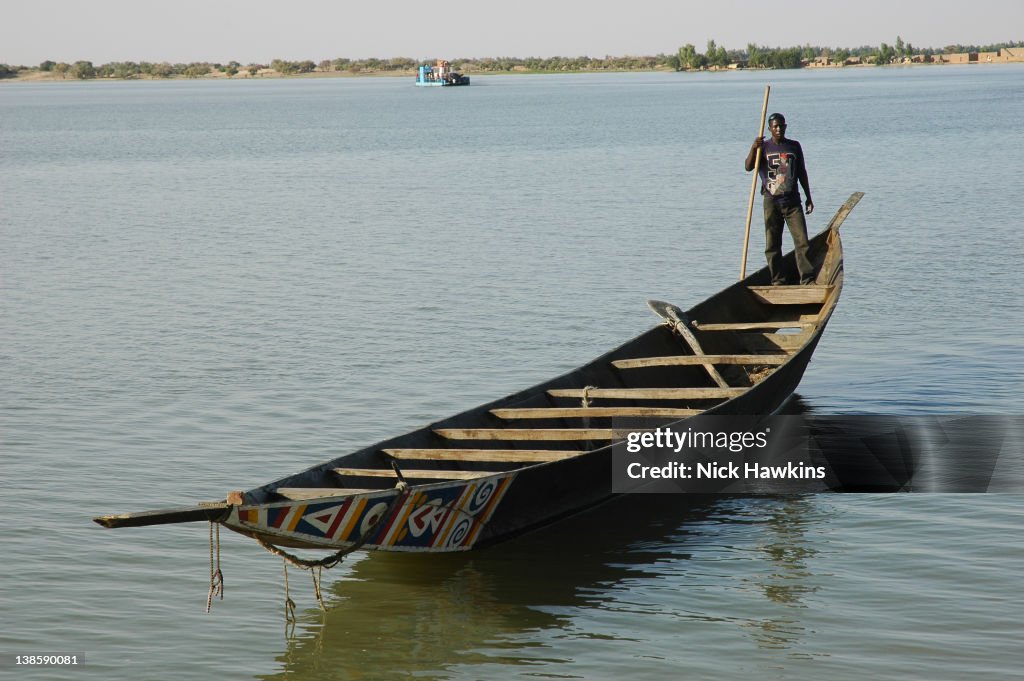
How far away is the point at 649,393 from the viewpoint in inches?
461

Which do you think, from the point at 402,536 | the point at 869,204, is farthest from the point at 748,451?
the point at 869,204

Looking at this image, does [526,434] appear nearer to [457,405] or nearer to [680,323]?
[680,323]

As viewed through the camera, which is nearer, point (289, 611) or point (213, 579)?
point (213, 579)

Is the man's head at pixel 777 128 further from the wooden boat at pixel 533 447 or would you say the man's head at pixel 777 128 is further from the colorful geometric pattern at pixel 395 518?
the colorful geometric pattern at pixel 395 518

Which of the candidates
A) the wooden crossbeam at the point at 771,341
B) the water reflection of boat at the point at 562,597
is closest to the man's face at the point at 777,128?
the wooden crossbeam at the point at 771,341

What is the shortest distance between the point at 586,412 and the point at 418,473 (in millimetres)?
2159

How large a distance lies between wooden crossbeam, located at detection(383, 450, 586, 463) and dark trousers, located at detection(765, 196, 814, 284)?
6.57m

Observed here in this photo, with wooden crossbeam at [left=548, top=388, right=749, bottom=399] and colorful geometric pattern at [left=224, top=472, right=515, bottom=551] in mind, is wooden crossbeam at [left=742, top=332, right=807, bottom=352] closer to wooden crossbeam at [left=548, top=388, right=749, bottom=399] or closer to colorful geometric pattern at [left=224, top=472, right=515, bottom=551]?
wooden crossbeam at [left=548, top=388, right=749, bottom=399]

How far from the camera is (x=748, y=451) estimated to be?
12.6 m

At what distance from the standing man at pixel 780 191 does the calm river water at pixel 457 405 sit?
1.68 metres

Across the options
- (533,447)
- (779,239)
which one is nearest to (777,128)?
(779,239)

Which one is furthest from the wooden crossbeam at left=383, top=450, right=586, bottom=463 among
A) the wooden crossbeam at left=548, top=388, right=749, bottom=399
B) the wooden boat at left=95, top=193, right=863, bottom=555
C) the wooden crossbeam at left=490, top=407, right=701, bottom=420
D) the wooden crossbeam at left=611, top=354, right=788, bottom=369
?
the wooden crossbeam at left=611, top=354, right=788, bottom=369

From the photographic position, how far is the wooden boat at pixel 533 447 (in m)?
8.48

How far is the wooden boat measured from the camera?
27.8 ft
